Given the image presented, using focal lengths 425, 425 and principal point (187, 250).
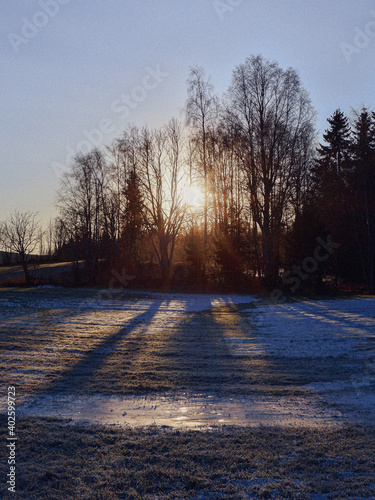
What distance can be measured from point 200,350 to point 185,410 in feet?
14.8

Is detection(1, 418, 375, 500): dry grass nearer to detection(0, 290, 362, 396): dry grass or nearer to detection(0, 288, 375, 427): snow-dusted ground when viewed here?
detection(0, 288, 375, 427): snow-dusted ground

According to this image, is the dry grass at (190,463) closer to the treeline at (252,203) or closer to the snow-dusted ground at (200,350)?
the snow-dusted ground at (200,350)

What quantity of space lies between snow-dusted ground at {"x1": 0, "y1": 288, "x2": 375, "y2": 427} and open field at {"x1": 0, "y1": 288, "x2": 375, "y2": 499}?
38 mm

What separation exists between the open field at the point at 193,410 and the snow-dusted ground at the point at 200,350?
0.04 metres

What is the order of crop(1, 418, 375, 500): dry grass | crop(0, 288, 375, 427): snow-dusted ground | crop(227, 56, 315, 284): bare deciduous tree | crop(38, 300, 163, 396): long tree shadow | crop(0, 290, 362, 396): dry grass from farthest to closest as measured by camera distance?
crop(227, 56, 315, 284): bare deciduous tree < crop(0, 290, 362, 396): dry grass < crop(38, 300, 163, 396): long tree shadow < crop(0, 288, 375, 427): snow-dusted ground < crop(1, 418, 375, 500): dry grass

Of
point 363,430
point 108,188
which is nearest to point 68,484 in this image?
point 363,430

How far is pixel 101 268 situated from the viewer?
127ft

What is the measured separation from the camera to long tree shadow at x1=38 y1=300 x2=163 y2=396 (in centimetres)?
659

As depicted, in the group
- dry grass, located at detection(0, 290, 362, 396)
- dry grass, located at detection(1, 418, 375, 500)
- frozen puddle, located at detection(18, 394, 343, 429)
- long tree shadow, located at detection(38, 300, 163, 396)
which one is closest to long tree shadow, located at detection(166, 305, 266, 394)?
dry grass, located at detection(0, 290, 362, 396)

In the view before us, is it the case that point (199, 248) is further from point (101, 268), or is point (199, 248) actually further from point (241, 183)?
point (101, 268)

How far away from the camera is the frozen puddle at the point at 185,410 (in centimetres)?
511

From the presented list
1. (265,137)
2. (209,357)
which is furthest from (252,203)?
(209,357)

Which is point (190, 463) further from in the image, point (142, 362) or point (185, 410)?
point (142, 362)

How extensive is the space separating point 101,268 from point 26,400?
33326mm
